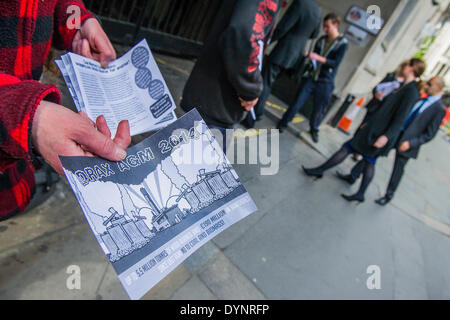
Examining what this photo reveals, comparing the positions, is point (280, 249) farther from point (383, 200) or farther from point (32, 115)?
point (383, 200)

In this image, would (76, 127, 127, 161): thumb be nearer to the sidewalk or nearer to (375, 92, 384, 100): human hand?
the sidewalk

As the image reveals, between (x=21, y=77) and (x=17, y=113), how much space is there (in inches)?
11.7

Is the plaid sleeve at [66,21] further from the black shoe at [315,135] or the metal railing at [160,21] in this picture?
the black shoe at [315,135]

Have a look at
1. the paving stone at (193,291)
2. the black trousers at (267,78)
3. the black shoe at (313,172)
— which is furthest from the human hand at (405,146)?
the paving stone at (193,291)

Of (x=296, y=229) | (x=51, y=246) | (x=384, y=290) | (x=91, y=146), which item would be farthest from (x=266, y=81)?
(x=91, y=146)

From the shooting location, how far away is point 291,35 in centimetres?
344

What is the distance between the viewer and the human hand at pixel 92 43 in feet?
3.36

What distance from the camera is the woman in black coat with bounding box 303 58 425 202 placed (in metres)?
3.14

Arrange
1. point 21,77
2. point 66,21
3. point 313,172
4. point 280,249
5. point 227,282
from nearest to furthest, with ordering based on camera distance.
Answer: point 21,77 < point 66,21 < point 227,282 < point 280,249 < point 313,172

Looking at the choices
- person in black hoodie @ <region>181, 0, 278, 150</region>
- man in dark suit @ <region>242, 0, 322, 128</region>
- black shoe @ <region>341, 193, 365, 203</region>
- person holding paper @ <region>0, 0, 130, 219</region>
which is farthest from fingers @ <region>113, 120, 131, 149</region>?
black shoe @ <region>341, 193, 365, 203</region>

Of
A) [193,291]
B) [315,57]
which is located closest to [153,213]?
[193,291]

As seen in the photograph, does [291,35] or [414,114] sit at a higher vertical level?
[291,35]

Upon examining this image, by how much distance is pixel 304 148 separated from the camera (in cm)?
483
